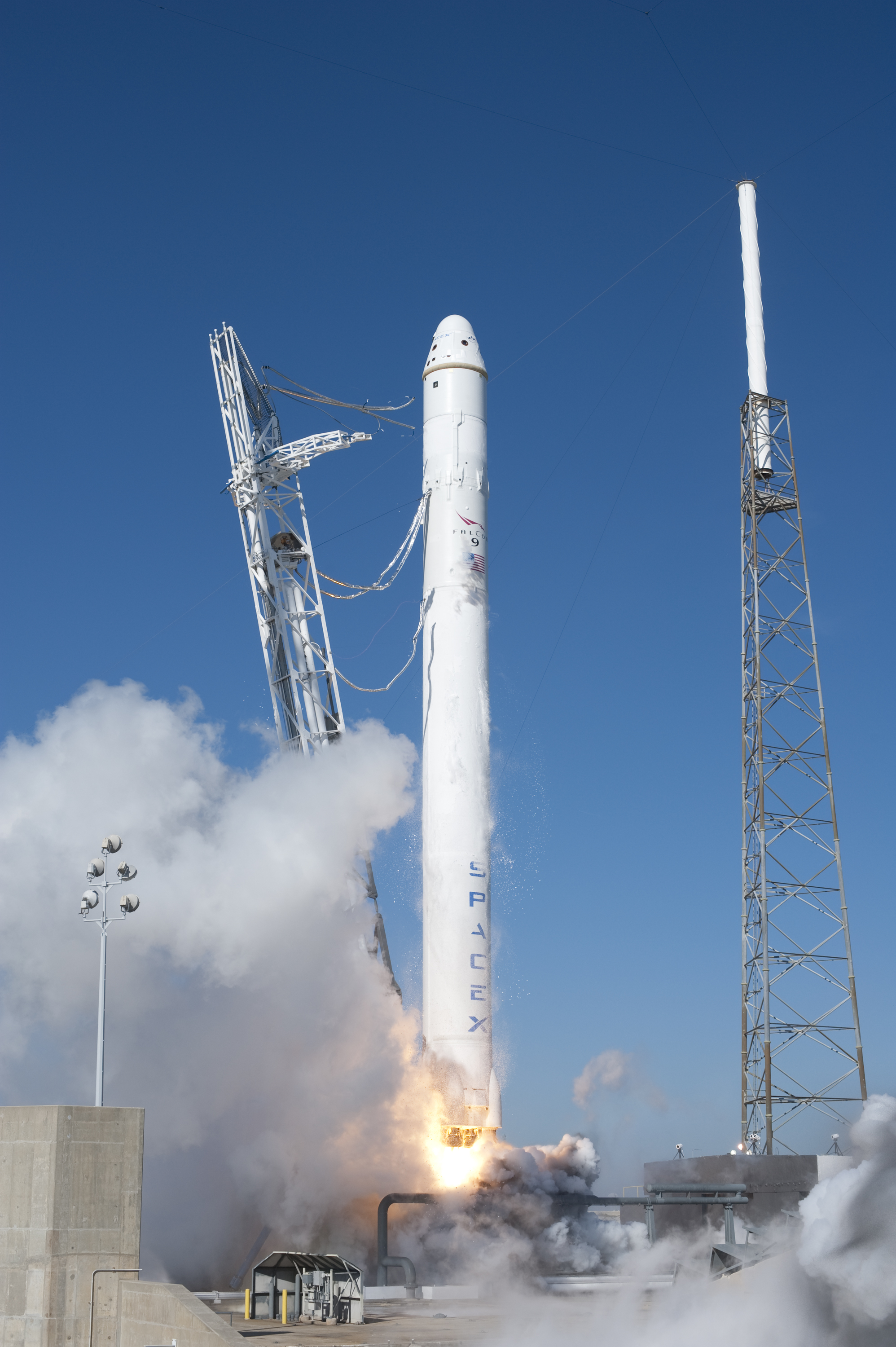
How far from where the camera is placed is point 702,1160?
35281mm

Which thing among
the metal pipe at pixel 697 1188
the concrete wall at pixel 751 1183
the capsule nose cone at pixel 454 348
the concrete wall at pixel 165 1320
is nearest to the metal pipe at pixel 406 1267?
the metal pipe at pixel 697 1188

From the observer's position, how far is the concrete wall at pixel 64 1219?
75.6ft

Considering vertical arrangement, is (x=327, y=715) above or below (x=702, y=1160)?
above

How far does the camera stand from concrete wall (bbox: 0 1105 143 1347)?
75.6 feet

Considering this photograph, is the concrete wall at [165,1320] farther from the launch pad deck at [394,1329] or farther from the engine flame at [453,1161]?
the engine flame at [453,1161]

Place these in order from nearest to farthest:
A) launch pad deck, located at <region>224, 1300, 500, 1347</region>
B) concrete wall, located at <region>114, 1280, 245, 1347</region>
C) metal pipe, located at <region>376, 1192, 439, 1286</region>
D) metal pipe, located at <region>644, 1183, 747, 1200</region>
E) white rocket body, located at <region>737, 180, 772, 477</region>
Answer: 1. concrete wall, located at <region>114, 1280, 245, 1347</region>
2. launch pad deck, located at <region>224, 1300, 500, 1347</region>
3. metal pipe, located at <region>376, 1192, 439, 1286</region>
4. metal pipe, located at <region>644, 1183, 747, 1200</region>
5. white rocket body, located at <region>737, 180, 772, 477</region>

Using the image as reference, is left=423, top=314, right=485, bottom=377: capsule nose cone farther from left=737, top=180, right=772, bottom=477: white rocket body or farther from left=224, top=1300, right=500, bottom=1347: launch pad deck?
left=224, top=1300, right=500, bottom=1347: launch pad deck

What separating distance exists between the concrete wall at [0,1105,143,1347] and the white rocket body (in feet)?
99.7

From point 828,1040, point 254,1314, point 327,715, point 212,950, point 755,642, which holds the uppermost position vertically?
point 755,642

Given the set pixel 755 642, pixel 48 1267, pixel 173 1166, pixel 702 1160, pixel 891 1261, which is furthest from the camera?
pixel 755 642

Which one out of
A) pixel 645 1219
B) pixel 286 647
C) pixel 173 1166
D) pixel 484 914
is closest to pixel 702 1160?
pixel 645 1219

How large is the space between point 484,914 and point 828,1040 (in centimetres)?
1068

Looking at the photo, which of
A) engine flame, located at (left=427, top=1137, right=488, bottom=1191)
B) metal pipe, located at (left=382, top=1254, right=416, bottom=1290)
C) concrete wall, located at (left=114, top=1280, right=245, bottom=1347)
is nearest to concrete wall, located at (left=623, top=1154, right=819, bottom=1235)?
engine flame, located at (left=427, top=1137, right=488, bottom=1191)

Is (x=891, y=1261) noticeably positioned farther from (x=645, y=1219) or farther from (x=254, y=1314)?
Result: (x=645, y=1219)
